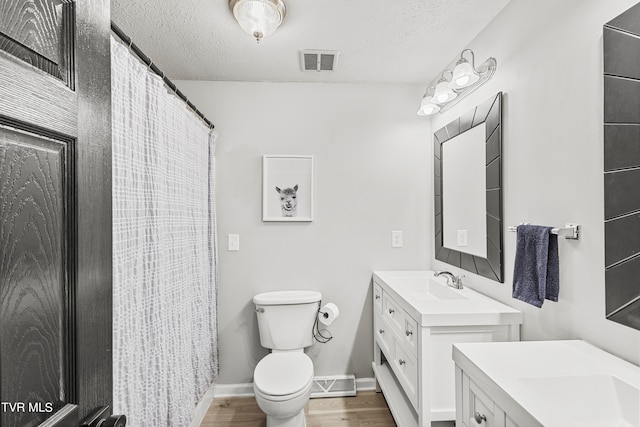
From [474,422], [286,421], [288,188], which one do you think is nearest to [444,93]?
[288,188]

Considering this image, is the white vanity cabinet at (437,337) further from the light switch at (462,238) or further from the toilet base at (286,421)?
the toilet base at (286,421)

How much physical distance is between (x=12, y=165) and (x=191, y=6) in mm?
1472

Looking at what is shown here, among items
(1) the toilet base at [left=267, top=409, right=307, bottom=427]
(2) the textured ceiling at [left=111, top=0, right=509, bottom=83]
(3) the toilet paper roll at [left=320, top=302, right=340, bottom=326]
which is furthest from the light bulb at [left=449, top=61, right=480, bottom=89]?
(1) the toilet base at [left=267, top=409, right=307, bottom=427]

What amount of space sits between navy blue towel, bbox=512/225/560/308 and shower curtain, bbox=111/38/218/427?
1506 mm

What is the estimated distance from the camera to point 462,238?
2.05 meters

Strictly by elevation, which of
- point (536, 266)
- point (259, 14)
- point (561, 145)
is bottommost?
point (536, 266)

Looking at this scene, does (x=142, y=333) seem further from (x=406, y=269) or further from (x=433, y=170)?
(x=433, y=170)

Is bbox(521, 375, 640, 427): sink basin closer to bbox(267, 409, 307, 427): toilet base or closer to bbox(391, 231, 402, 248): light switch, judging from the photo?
bbox(267, 409, 307, 427): toilet base

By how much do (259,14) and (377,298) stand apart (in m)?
1.89

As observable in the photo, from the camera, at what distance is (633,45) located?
1.00 meters

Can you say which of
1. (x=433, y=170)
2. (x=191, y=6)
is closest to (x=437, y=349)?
(x=433, y=170)

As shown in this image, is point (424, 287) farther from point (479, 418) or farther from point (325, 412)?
point (479, 418)

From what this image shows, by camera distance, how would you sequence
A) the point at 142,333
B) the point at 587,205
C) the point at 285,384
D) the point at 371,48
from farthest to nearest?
the point at 371,48, the point at 285,384, the point at 142,333, the point at 587,205

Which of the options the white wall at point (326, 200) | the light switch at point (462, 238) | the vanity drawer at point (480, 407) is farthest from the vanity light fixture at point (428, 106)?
the vanity drawer at point (480, 407)
